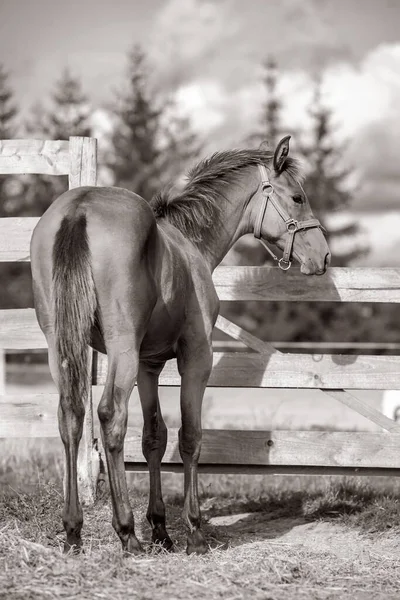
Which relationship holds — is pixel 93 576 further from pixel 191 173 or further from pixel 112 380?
pixel 191 173

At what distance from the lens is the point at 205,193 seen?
204 inches

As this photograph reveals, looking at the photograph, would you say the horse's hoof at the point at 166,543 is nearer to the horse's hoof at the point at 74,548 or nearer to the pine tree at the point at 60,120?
the horse's hoof at the point at 74,548

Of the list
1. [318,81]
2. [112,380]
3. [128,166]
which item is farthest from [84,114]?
[112,380]

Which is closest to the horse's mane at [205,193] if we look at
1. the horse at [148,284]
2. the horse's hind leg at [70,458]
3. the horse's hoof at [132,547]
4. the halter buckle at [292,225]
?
the horse at [148,284]

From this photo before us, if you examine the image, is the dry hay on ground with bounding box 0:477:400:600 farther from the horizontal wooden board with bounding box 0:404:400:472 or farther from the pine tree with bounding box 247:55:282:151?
the pine tree with bounding box 247:55:282:151

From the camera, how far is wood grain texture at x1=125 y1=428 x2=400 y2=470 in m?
5.56

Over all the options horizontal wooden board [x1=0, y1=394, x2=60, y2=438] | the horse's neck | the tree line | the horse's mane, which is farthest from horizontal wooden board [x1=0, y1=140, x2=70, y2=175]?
the tree line

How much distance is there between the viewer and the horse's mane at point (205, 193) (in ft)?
16.4

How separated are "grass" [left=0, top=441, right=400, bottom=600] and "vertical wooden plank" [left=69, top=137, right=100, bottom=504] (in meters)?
0.16

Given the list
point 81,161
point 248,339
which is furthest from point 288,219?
point 81,161

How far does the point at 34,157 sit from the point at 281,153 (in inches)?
78.4

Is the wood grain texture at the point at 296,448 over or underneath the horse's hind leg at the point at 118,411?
underneath

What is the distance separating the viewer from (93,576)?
132 inches

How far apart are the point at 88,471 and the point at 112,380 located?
195 cm
